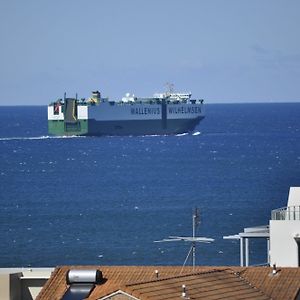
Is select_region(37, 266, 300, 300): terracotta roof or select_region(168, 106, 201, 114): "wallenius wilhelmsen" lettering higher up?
select_region(37, 266, 300, 300): terracotta roof

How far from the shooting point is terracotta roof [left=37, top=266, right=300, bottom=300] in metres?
15.8

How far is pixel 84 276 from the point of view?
55.0ft

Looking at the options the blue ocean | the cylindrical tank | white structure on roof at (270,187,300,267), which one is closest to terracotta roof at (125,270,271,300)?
the cylindrical tank

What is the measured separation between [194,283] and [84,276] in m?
1.15

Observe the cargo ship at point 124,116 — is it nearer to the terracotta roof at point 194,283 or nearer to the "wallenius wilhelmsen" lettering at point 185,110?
the "wallenius wilhelmsen" lettering at point 185,110

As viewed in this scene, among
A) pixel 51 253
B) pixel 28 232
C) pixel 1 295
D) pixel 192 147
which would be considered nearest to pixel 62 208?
pixel 28 232

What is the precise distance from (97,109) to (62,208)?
83.8 m

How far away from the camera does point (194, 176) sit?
4011 inches

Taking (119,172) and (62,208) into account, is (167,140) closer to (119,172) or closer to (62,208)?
(119,172)

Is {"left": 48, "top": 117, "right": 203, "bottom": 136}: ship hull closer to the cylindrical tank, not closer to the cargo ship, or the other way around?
the cargo ship

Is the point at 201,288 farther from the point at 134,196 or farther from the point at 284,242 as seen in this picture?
the point at 134,196

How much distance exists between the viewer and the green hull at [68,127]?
161150mm

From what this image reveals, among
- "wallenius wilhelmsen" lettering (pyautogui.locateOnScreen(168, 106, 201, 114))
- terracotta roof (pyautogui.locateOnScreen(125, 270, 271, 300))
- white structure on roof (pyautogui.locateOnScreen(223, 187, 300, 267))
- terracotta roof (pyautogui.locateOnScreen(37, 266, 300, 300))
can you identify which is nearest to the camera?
terracotta roof (pyautogui.locateOnScreen(125, 270, 271, 300))

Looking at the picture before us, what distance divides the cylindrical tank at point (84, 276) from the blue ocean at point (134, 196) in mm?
28208
